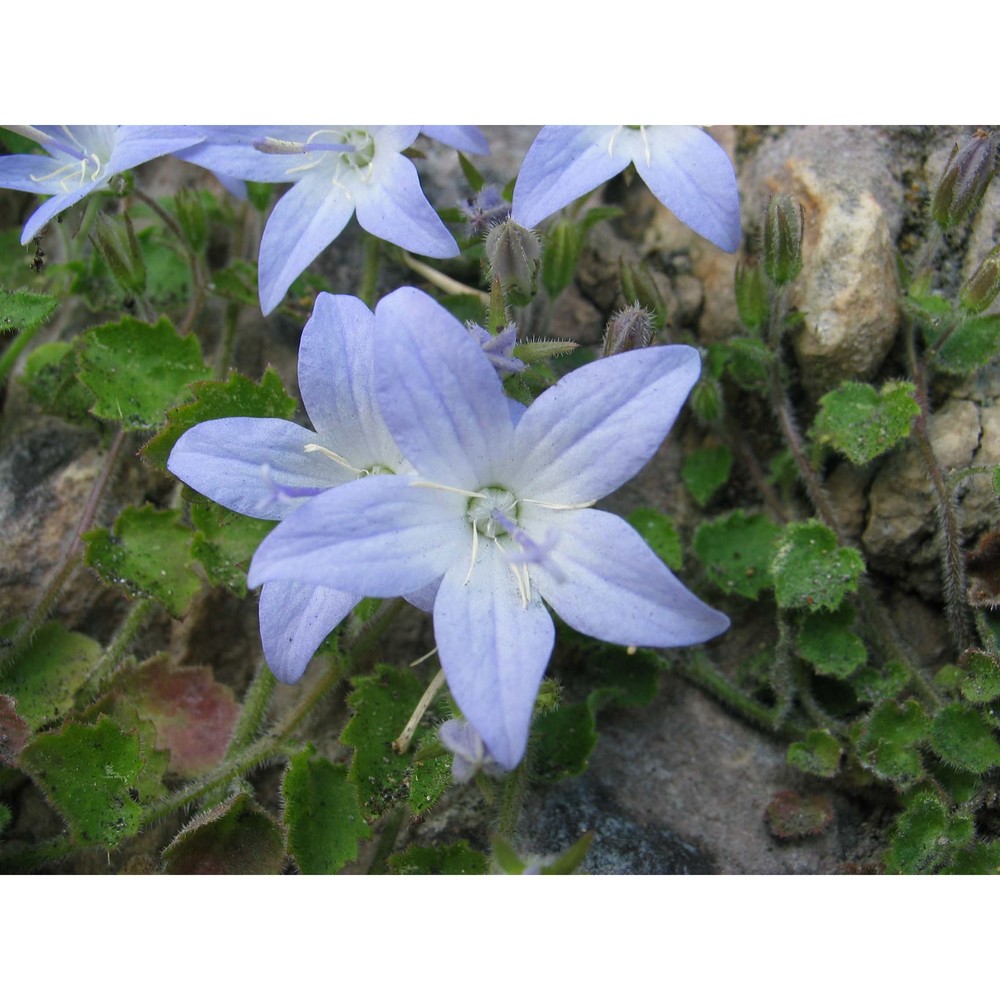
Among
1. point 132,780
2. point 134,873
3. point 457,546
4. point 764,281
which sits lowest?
point 134,873

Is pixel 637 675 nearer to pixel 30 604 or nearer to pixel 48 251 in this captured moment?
pixel 30 604

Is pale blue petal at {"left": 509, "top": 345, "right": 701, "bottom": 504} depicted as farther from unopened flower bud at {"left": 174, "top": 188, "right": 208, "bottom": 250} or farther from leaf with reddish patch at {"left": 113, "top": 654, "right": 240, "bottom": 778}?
unopened flower bud at {"left": 174, "top": 188, "right": 208, "bottom": 250}

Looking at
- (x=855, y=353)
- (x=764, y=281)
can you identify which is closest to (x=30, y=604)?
(x=764, y=281)

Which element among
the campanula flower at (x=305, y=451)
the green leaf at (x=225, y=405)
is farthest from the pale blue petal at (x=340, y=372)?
the green leaf at (x=225, y=405)

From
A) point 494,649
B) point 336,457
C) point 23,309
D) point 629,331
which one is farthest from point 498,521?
point 23,309

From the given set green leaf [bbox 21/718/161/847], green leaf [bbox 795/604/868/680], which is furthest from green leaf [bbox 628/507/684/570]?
green leaf [bbox 21/718/161/847]

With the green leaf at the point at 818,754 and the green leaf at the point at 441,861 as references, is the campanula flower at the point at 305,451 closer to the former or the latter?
the green leaf at the point at 441,861
